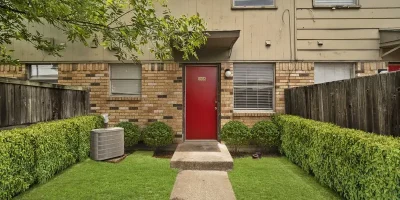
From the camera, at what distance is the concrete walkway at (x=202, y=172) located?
3521mm

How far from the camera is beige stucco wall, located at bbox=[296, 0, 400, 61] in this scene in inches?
266

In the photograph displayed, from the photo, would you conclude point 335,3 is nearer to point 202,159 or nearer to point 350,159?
point 350,159

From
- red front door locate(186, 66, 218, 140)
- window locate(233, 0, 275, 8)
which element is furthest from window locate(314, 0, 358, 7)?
red front door locate(186, 66, 218, 140)

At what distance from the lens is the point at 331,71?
6.97 m

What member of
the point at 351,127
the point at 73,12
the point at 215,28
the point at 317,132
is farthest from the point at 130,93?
the point at 351,127

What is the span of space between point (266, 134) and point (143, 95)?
11.8 feet

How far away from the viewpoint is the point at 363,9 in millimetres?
6793

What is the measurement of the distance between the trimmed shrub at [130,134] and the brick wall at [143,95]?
0.36 meters

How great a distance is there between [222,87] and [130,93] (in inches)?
107

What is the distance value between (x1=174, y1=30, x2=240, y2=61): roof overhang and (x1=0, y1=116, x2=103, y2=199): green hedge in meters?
3.36

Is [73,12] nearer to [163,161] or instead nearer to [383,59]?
[163,161]

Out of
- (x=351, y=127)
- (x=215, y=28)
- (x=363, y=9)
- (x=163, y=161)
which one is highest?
(x=363, y=9)

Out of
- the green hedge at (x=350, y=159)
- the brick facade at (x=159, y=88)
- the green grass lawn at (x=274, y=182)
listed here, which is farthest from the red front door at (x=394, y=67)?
the green grass lawn at (x=274, y=182)

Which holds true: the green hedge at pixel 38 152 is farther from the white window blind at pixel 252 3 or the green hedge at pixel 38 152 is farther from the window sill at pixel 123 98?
the white window blind at pixel 252 3
